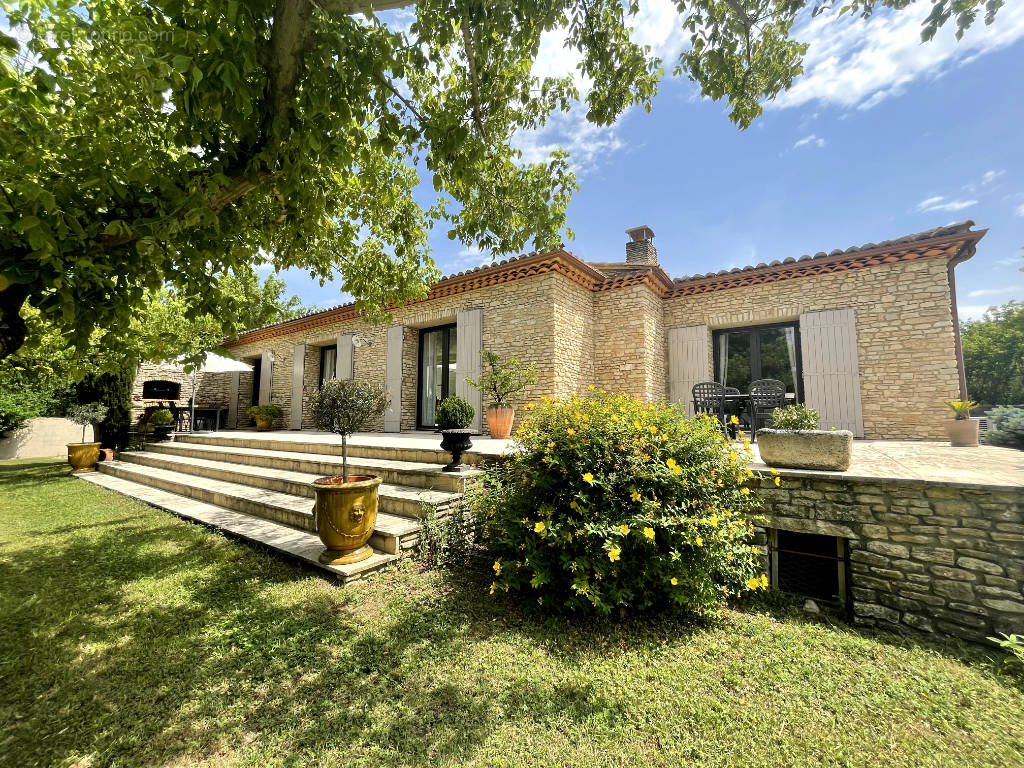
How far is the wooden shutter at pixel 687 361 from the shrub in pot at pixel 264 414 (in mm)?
11124

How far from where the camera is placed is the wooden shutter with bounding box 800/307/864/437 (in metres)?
7.20

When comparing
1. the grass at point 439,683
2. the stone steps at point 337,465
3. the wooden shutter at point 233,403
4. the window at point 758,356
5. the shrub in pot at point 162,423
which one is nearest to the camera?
the grass at point 439,683

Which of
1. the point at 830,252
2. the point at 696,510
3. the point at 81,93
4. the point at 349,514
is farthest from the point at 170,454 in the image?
the point at 830,252

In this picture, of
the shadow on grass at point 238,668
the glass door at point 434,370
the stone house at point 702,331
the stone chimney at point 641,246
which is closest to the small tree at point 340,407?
the shadow on grass at point 238,668

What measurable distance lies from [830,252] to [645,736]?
8702mm

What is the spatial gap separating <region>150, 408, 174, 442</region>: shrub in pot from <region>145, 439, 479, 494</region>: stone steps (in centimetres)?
203

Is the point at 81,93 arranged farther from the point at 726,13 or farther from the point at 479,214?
the point at 726,13

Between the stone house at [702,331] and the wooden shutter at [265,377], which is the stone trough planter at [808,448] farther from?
the wooden shutter at [265,377]

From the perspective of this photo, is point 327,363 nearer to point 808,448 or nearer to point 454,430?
point 454,430

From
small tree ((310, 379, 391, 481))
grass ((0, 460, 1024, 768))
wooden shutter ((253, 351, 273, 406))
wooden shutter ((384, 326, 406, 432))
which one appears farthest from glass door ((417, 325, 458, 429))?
grass ((0, 460, 1024, 768))

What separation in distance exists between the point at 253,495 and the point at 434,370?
5384 mm

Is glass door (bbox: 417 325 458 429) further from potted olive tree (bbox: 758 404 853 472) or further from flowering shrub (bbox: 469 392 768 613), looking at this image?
potted olive tree (bbox: 758 404 853 472)

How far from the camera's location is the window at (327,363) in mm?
12078

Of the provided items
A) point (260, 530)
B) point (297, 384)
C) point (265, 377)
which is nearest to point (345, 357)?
point (297, 384)
